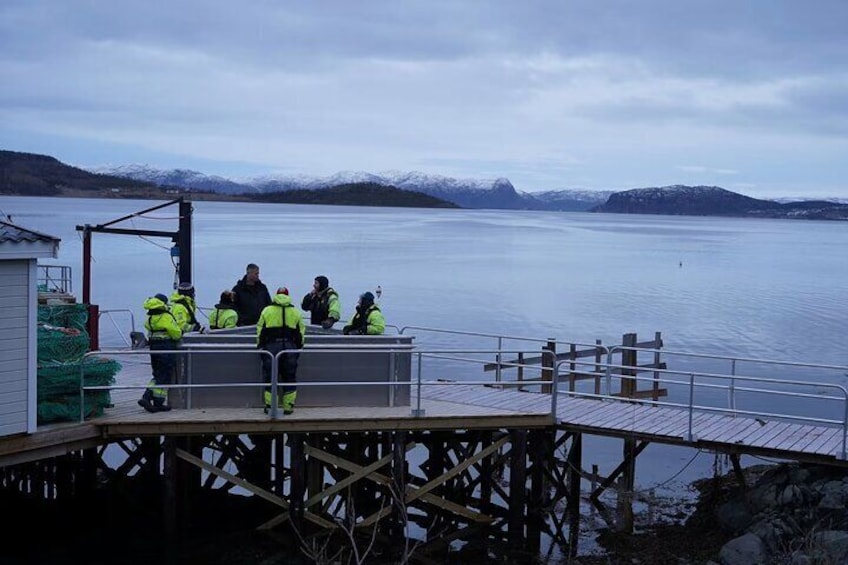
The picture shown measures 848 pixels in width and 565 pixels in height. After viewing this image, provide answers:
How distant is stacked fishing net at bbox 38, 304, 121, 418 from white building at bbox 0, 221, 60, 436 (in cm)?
47

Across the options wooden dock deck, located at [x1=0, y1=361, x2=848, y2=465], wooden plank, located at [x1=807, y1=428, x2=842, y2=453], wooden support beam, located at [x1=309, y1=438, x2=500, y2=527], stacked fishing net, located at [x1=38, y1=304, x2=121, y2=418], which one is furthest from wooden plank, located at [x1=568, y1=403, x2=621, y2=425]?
stacked fishing net, located at [x1=38, y1=304, x2=121, y2=418]

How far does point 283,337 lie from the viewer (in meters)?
13.4

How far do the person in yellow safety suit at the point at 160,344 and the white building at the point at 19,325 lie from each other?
161 centimetres

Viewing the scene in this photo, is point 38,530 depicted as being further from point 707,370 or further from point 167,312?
point 707,370

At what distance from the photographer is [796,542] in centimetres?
1291

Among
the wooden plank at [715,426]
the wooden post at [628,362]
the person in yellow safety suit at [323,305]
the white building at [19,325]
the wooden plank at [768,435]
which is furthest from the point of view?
the wooden post at [628,362]

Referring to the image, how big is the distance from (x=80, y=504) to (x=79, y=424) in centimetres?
494

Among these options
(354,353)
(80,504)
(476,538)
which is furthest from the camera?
(80,504)

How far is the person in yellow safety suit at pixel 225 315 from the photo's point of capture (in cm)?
1561

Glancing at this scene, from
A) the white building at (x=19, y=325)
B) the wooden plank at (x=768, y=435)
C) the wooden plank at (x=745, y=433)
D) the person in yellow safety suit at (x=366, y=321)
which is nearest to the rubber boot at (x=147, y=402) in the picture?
the white building at (x=19, y=325)

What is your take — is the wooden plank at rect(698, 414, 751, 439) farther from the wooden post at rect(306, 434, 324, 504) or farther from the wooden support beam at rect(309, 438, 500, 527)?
the wooden post at rect(306, 434, 324, 504)

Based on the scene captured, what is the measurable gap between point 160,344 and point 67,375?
1264mm

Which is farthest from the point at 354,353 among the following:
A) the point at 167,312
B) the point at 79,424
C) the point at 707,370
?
the point at 707,370

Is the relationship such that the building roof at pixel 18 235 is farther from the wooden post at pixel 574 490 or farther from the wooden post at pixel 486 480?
the wooden post at pixel 574 490
